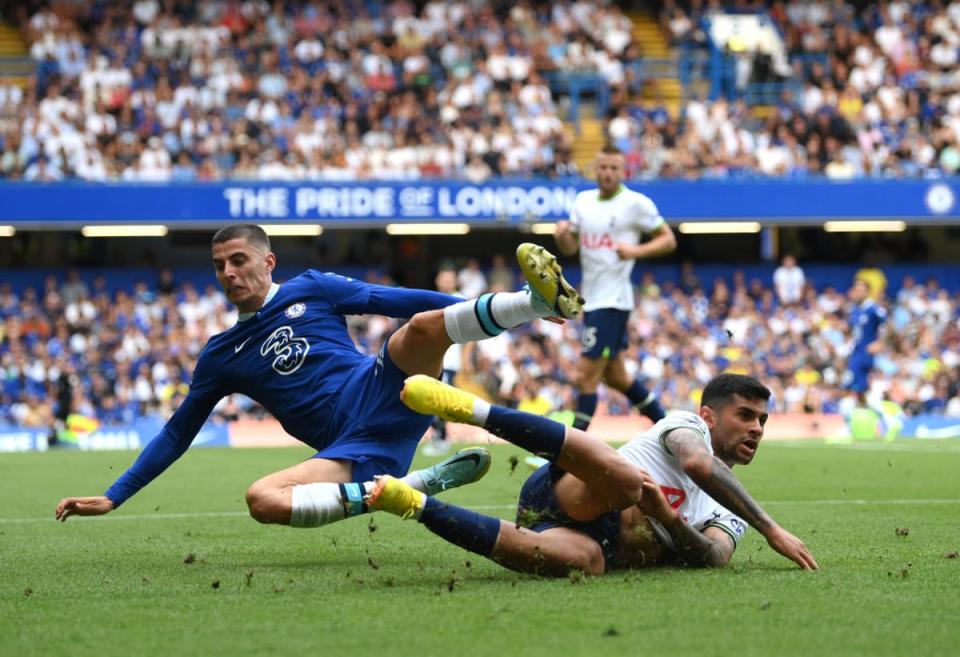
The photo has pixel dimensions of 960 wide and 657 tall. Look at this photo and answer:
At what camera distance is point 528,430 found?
5246 mm

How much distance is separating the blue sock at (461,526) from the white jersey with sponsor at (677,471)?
0.80m

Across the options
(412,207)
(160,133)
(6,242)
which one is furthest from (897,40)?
(6,242)

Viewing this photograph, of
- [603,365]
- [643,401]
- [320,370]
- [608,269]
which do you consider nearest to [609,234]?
[608,269]

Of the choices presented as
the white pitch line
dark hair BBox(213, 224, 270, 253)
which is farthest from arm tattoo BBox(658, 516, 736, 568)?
Result: the white pitch line

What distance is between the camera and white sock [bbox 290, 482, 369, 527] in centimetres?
572

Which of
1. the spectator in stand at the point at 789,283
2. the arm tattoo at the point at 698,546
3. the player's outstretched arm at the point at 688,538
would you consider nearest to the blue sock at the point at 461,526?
the player's outstretched arm at the point at 688,538

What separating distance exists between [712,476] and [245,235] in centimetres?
259

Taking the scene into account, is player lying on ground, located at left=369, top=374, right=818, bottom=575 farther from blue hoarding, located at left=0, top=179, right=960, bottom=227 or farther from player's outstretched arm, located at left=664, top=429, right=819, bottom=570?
blue hoarding, located at left=0, top=179, right=960, bottom=227

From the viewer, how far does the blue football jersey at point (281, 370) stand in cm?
672

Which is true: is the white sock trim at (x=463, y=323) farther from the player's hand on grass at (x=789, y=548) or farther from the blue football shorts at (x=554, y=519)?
the player's hand on grass at (x=789, y=548)

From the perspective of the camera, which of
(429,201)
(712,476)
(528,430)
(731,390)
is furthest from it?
(429,201)

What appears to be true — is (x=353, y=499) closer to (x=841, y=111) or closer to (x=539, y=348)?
(x=539, y=348)

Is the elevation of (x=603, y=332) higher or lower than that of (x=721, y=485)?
higher

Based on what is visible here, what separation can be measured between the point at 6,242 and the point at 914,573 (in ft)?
79.9
